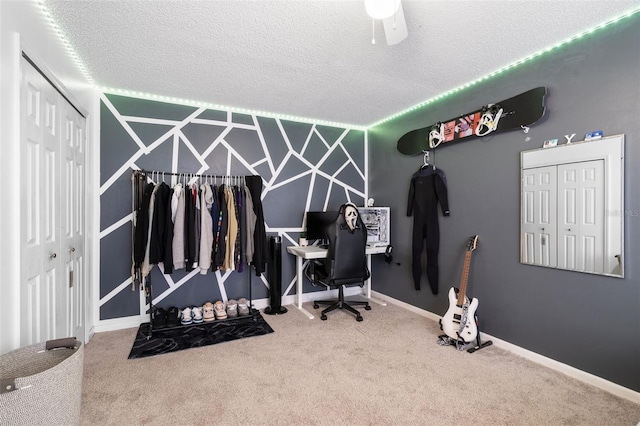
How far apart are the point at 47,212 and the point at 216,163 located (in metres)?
1.76

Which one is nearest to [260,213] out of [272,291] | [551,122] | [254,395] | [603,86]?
[272,291]

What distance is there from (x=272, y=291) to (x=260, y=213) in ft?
3.18

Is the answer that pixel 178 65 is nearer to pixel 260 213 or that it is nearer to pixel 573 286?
pixel 260 213

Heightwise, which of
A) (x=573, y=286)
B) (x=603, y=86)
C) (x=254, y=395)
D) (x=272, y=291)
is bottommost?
(x=254, y=395)

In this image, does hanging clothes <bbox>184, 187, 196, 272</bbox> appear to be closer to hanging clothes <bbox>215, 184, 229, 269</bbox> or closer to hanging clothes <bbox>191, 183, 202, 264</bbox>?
hanging clothes <bbox>191, 183, 202, 264</bbox>

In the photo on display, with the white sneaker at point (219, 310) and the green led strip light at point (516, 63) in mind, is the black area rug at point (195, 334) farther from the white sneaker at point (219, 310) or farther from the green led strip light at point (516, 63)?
the green led strip light at point (516, 63)

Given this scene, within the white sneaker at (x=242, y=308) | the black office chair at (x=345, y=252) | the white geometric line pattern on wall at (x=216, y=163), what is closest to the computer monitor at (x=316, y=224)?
the white geometric line pattern on wall at (x=216, y=163)

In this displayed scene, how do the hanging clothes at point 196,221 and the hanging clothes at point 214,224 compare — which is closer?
the hanging clothes at point 196,221

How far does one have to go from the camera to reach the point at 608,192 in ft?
6.31

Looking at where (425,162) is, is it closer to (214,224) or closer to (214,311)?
(214,224)

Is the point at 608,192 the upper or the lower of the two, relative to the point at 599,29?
lower

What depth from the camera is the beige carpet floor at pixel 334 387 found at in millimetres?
1701

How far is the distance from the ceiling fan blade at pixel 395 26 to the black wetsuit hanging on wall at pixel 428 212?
187 centimetres

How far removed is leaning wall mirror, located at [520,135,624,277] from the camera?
1.90 m
